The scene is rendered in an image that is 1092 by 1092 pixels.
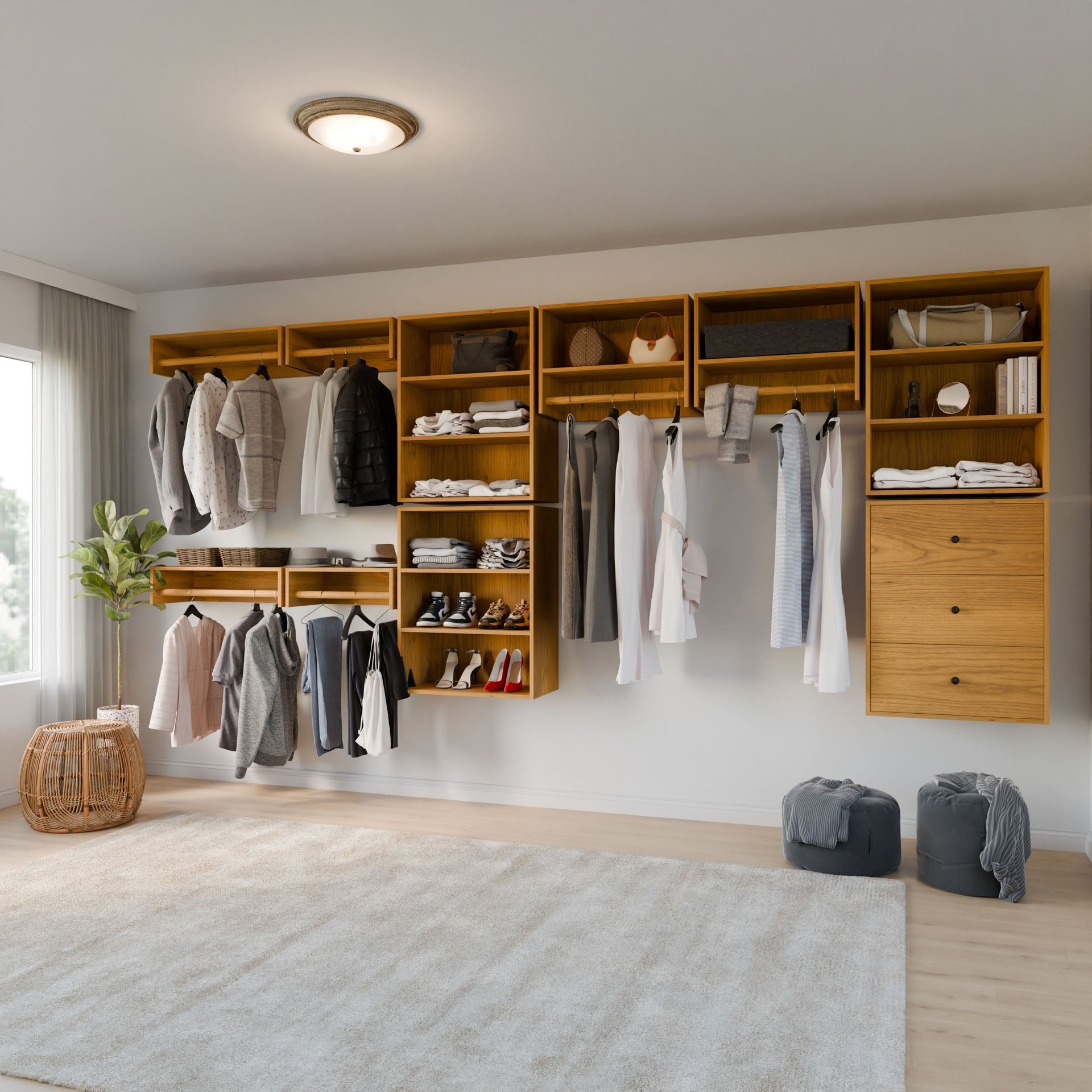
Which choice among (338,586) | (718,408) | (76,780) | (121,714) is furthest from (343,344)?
(76,780)

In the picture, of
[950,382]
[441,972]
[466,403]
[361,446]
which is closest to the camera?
[441,972]

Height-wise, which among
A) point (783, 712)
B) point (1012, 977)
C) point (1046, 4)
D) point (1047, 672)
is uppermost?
point (1046, 4)

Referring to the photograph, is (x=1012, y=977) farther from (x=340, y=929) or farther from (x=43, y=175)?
(x=43, y=175)

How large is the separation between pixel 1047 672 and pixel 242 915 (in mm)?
3091

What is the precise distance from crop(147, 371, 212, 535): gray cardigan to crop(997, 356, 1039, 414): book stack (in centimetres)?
376

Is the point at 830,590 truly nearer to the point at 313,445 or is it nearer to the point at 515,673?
the point at 515,673

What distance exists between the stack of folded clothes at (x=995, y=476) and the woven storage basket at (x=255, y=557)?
3183mm

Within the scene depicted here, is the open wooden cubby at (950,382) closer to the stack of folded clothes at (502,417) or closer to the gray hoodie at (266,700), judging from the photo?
the stack of folded clothes at (502,417)

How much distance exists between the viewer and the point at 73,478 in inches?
A: 203

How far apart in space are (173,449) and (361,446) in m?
1.03

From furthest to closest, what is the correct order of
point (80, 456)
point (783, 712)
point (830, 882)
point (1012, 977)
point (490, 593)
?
point (80, 456) < point (490, 593) < point (783, 712) < point (830, 882) < point (1012, 977)

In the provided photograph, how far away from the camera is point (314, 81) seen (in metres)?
2.94

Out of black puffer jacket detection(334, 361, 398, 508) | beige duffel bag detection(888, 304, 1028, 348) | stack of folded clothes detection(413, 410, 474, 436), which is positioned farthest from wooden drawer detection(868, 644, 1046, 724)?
black puffer jacket detection(334, 361, 398, 508)

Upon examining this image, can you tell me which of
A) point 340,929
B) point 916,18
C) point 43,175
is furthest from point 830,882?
point 43,175
